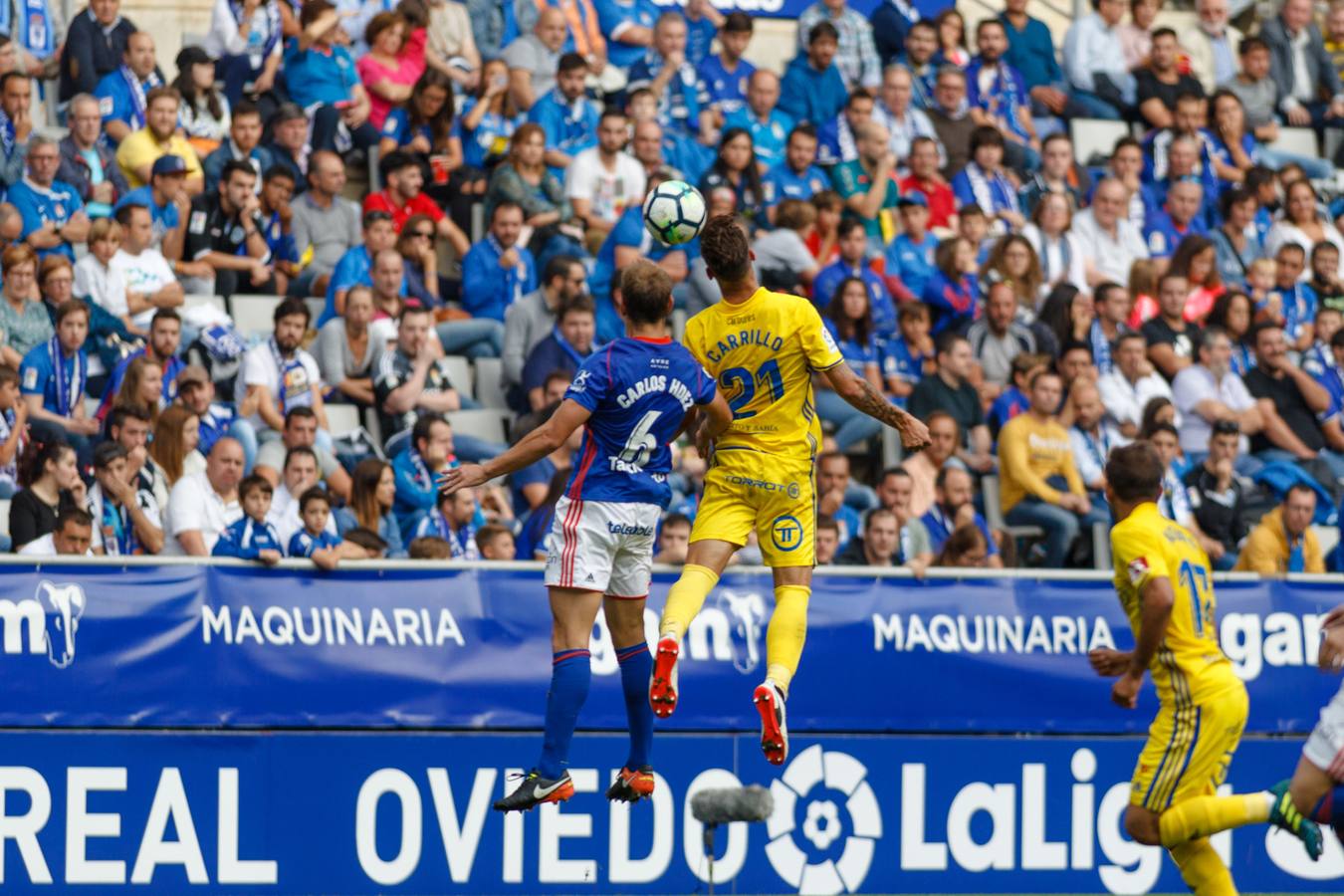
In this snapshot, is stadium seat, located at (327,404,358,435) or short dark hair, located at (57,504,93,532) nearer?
Answer: short dark hair, located at (57,504,93,532)

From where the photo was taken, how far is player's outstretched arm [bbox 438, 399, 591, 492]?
10.7 m

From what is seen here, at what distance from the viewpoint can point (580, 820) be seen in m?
13.5

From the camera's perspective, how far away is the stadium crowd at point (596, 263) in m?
15.3

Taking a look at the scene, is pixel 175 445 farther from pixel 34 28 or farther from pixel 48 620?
pixel 34 28

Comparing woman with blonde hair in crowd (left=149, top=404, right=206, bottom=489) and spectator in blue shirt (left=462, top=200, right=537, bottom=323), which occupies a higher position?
spectator in blue shirt (left=462, top=200, right=537, bottom=323)

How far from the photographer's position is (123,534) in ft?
47.3

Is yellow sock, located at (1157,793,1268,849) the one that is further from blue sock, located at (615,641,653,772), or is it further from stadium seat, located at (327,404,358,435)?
stadium seat, located at (327,404,358,435)

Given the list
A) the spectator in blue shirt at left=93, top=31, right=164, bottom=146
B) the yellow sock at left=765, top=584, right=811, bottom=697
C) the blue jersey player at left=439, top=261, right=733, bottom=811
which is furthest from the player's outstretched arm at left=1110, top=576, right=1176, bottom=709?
the spectator in blue shirt at left=93, top=31, right=164, bottom=146

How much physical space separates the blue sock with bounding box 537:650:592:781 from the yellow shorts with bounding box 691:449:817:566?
901mm

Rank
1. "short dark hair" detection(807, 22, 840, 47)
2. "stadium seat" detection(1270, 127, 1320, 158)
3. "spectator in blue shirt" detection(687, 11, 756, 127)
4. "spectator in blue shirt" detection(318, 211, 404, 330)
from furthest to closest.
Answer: "stadium seat" detection(1270, 127, 1320, 158) < "short dark hair" detection(807, 22, 840, 47) < "spectator in blue shirt" detection(687, 11, 756, 127) < "spectator in blue shirt" detection(318, 211, 404, 330)

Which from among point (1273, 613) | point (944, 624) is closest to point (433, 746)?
point (944, 624)

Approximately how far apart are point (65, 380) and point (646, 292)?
5835mm

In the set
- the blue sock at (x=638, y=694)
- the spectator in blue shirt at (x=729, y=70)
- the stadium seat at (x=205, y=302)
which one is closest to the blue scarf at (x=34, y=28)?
the stadium seat at (x=205, y=302)

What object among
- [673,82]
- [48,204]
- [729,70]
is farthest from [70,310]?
[729,70]
